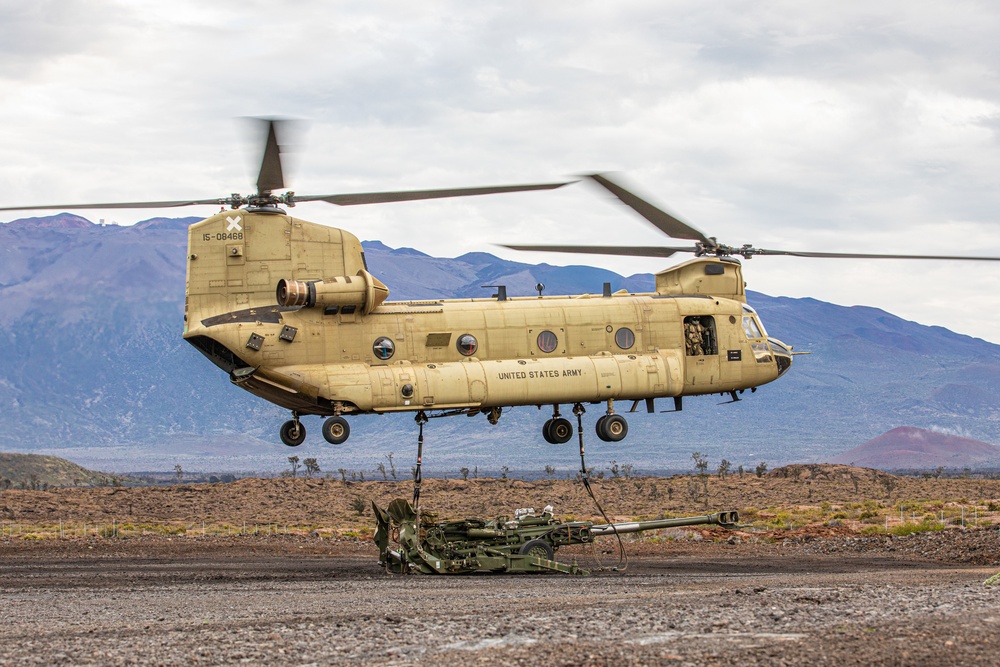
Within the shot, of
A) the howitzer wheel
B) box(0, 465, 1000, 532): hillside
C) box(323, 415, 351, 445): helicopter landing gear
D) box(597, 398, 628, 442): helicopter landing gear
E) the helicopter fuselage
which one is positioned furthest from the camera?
box(0, 465, 1000, 532): hillside

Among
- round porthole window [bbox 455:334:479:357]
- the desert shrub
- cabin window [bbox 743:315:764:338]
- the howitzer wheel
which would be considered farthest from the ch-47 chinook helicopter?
the desert shrub

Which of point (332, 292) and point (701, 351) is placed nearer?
point (332, 292)

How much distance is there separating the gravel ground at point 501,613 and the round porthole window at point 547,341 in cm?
497

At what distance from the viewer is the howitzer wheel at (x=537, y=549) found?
2855cm

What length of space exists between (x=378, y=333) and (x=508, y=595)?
6.90 metres

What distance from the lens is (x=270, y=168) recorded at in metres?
25.7

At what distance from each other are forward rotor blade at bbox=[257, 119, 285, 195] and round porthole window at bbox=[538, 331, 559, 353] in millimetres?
6463

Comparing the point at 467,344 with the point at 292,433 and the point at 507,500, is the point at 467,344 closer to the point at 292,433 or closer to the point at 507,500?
the point at 292,433

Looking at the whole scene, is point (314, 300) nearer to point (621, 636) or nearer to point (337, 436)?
point (337, 436)

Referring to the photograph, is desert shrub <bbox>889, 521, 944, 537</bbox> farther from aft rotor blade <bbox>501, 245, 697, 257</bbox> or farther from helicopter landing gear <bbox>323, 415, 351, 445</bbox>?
helicopter landing gear <bbox>323, 415, 351, 445</bbox>

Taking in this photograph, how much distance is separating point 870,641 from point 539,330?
48.2 ft

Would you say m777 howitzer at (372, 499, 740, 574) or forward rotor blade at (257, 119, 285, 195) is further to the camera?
m777 howitzer at (372, 499, 740, 574)

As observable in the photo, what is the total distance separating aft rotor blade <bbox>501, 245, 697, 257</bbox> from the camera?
93.4 ft

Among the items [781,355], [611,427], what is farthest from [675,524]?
[781,355]
